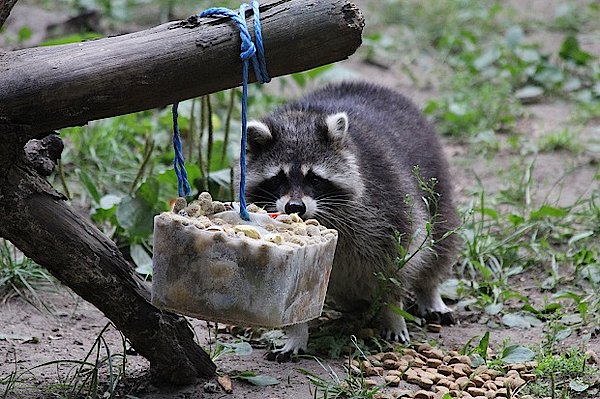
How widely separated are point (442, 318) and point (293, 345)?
88 cm

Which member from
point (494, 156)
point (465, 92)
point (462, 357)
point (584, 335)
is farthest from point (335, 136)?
point (465, 92)

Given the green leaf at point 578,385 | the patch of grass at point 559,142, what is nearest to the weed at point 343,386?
the green leaf at point 578,385

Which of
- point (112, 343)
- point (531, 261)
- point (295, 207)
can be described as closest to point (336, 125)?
point (295, 207)

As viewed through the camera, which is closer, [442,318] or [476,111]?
[442,318]

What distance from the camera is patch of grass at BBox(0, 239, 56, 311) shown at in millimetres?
4535

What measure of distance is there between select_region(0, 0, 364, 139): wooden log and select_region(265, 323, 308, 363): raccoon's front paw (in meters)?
1.45

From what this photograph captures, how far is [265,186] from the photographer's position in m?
4.27

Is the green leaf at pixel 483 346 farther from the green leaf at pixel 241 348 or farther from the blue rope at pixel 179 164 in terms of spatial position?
the blue rope at pixel 179 164

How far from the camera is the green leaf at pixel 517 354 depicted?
4000 millimetres

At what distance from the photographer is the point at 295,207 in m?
3.99

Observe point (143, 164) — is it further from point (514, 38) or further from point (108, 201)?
point (514, 38)

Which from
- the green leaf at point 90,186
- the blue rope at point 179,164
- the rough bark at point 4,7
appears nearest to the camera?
the rough bark at point 4,7

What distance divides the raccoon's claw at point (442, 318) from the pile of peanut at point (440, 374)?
1.58 ft

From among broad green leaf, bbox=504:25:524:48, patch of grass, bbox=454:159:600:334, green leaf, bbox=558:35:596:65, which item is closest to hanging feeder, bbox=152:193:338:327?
patch of grass, bbox=454:159:600:334
